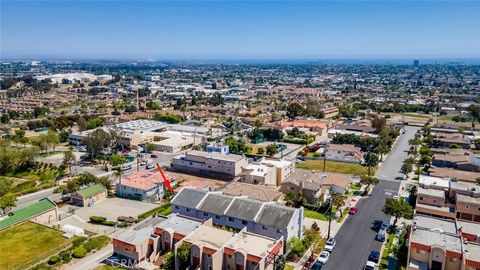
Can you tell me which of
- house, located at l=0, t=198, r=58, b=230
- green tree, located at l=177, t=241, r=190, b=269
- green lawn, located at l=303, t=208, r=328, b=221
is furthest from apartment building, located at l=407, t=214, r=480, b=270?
house, located at l=0, t=198, r=58, b=230

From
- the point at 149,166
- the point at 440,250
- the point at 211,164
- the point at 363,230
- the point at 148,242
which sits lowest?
the point at 149,166

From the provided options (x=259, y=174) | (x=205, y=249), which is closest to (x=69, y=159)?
(x=259, y=174)

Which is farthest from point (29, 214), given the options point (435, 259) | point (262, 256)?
point (435, 259)

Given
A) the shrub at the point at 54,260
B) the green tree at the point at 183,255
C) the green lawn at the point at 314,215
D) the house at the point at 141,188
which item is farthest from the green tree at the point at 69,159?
the green lawn at the point at 314,215

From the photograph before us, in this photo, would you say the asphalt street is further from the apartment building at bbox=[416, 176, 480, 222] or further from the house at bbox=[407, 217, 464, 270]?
the apartment building at bbox=[416, 176, 480, 222]

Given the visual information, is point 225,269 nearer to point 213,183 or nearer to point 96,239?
point 96,239

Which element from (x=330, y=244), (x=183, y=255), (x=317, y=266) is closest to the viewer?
(x=183, y=255)

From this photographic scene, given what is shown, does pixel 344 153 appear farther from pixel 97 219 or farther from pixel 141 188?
pixel 97 219
